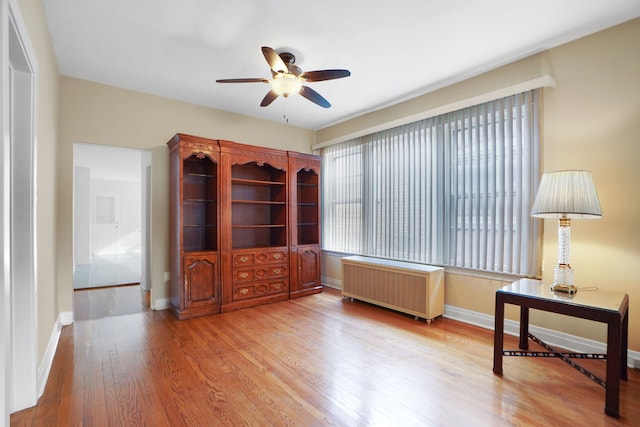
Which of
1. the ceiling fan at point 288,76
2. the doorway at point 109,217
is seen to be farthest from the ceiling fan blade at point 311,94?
Result: the doorway at point 109,217

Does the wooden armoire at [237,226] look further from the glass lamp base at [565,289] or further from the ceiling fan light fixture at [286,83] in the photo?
the glass lamp base at [565,289]

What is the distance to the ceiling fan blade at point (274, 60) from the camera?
2314 mm

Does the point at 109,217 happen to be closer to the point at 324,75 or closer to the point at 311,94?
the point at 311,94

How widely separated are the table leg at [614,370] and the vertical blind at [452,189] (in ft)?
3.62

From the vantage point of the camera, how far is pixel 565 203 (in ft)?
7.08

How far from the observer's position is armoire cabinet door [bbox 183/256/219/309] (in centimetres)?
364

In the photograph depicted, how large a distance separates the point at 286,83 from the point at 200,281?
2539 millimetres

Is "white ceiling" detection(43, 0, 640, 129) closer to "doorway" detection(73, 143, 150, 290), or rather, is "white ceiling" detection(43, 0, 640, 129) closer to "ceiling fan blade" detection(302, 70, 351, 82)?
"ceiling fan blade" detection(302, 70, 351, 82)

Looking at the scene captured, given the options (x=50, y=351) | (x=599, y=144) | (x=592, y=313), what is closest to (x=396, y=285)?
(x=592, y=313)

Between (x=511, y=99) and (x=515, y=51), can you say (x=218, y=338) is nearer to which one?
Result: (x=511, y=99)

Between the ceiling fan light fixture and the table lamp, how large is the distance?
2.19m

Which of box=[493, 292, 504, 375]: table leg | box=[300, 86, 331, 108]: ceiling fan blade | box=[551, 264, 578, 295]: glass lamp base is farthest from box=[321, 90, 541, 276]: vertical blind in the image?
box=[300, 86, 331, 108]: ceiling fan blade

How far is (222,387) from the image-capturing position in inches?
85.4

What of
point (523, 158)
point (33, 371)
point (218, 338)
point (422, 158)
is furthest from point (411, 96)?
point (33, 371)
